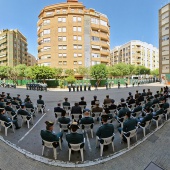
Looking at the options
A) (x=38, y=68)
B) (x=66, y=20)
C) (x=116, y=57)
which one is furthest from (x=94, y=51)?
(x=116, y=57)

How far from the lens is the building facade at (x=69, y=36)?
56.0m

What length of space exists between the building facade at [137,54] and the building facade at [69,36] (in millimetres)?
49357

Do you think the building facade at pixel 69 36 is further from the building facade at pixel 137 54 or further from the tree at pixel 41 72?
the building facade at pixel 137 54

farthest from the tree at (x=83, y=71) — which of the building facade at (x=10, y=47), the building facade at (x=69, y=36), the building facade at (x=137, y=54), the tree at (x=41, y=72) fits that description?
the building facade at (x=137, y=54)

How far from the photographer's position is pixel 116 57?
120812 mm

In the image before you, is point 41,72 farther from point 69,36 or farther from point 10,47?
point 10,47

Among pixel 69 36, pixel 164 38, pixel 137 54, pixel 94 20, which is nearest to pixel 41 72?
pixel 69 36

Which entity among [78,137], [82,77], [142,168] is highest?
[82,77]

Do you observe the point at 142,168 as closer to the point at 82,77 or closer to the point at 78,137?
the point at 78,137

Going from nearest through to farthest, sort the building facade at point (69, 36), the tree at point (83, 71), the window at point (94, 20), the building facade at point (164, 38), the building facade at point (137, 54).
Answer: the tree at point (83, 71)
the building facade at point (69, 36)
the building facade at point (164, 38)
the window at point (94, 20)
the building facade at point (137, 54)

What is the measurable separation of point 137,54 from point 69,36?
6098cm

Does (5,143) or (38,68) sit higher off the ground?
(38,68)

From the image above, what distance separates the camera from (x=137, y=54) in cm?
10188

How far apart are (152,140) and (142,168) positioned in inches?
72.5
